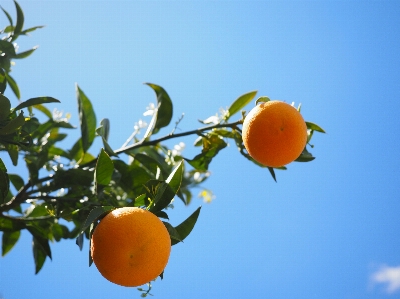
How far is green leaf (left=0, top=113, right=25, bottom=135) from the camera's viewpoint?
4.91 ft

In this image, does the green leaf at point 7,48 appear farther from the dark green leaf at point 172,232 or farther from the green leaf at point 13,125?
the dark green leaf at point 172,232

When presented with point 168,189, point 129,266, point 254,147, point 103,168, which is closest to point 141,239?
point 129,266

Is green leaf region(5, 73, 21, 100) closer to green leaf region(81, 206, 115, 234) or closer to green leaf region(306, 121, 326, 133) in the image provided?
green leaf region(81, 206, 115, 234)

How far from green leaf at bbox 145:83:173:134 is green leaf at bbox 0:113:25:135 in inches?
23.8

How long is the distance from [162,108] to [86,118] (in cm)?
37

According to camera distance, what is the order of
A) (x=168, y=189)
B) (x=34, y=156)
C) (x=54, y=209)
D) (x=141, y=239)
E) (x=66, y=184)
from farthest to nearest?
(x=34, y=156) < (x=66, y=184) < (x=54, y=209) < (x=168, y=189) < (x=141, y=239)

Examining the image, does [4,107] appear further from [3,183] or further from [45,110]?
[45,110]

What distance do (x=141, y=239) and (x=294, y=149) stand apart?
603 mm

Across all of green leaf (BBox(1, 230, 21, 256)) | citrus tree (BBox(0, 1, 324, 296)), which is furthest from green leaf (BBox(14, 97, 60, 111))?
green leaf (BBox(1, 230, 21, 256))

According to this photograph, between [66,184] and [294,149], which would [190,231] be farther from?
[66,184]

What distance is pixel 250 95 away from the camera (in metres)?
2.01

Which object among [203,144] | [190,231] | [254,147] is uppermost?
[203,144]

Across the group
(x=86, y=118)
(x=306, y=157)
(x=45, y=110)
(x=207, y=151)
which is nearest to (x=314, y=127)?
(x=306, y=157)

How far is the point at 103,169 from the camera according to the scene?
1.49 metres
